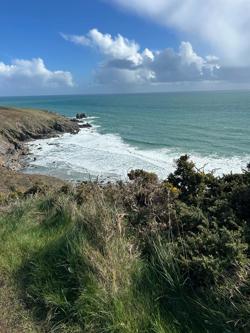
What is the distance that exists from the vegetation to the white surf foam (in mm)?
22024

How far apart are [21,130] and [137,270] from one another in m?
55.6

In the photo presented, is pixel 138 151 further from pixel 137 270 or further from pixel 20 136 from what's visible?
pixel 137 270

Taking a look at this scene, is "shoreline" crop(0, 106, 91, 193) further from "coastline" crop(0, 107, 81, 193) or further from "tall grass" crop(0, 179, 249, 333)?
"tall grass" crop(0, 179, 249, 333)

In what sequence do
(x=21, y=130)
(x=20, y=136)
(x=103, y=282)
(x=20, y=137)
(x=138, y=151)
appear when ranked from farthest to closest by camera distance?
(x=21, y=130)
(x=20, y=136)
(x=20, y=137)
(x=138, y=151)
(x=103, y=282)

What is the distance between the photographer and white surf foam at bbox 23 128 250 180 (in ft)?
106

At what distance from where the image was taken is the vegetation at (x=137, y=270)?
332 cm

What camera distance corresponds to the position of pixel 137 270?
3.94 metres

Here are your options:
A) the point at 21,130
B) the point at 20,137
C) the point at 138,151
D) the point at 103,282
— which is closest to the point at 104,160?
the point at 138,151

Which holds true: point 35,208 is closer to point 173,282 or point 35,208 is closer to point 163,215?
point 163,215

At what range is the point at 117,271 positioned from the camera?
382 centimetres

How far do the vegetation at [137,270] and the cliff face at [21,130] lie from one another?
3393 cm

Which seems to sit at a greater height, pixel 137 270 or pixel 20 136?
pixel 137 270

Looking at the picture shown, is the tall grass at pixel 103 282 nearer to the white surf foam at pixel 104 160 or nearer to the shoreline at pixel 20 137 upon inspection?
the shoreline at pixel 20 137

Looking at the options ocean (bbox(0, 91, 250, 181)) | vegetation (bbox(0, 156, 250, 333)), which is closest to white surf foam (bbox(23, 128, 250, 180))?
ocean (bbox(0, 91, 250, 181))
